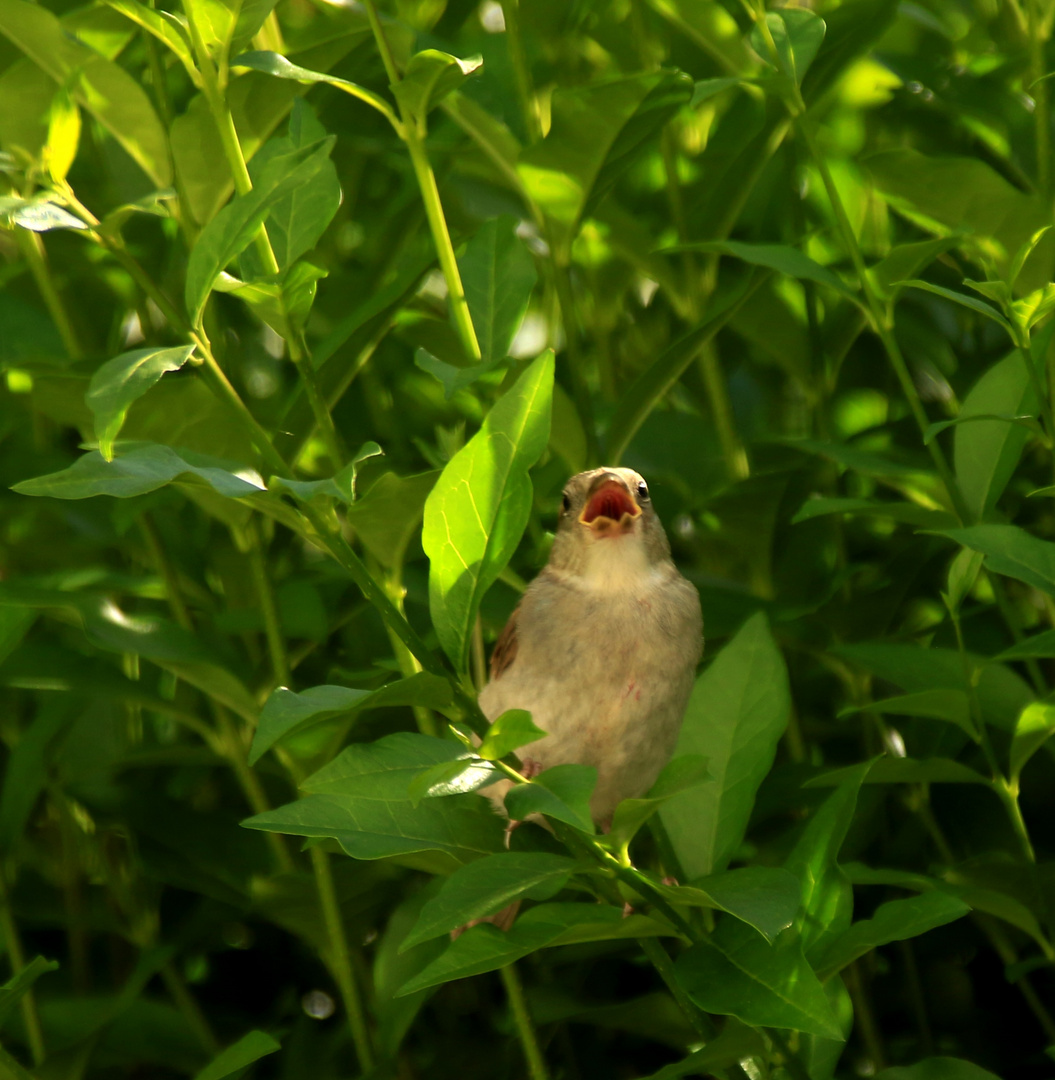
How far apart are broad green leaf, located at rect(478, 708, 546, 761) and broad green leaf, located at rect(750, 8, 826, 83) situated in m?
0.70

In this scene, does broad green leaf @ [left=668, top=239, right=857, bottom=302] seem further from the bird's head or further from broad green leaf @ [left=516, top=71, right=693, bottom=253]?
the bird's head

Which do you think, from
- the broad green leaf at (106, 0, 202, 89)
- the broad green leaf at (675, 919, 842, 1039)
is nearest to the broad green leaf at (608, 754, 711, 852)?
the broad green leaf at (675, 919, 842, 1039)

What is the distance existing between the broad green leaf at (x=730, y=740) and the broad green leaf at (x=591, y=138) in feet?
1.55

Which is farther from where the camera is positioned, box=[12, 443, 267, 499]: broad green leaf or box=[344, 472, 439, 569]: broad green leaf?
box=[344, 472, 439, 569]: broad green leaf

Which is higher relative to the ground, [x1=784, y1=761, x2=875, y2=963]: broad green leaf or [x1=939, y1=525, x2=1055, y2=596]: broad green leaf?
[x1=939, y1=525, x2=1055, y2=596]: broad green leaf

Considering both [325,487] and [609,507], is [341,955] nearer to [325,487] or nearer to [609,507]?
[609,507]

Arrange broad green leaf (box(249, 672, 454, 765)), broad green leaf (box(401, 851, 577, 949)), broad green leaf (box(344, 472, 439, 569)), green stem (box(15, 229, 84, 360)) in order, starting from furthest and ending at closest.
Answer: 1. green stem (box(15, 229, 84, 360))
2. broad green leaf (box(344, 472, 439, 569))
3. broad green leaf (box(401, 851, 577, 949))
4. broad green leaf (box(249, 672, 454, 765))

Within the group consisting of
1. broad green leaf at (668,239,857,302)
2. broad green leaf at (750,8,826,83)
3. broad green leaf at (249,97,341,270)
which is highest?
broad green leaf at (750,8,826,83)

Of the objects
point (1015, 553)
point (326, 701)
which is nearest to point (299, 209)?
point (326, 701)

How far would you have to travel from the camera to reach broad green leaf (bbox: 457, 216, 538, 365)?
1.20 metres

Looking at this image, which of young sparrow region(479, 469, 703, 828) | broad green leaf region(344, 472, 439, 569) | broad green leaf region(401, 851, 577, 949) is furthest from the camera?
young sparrow region(479, 469, 703, 828)

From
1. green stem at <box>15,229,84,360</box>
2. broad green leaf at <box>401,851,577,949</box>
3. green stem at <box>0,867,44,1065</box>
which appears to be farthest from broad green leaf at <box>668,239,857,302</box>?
green stem at <box>0,867,44,1065</box>

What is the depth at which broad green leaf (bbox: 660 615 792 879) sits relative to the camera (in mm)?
1170

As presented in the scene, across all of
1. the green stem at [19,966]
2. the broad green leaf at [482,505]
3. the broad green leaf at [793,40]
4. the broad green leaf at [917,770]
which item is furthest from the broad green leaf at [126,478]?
the green stem at [19,966]
